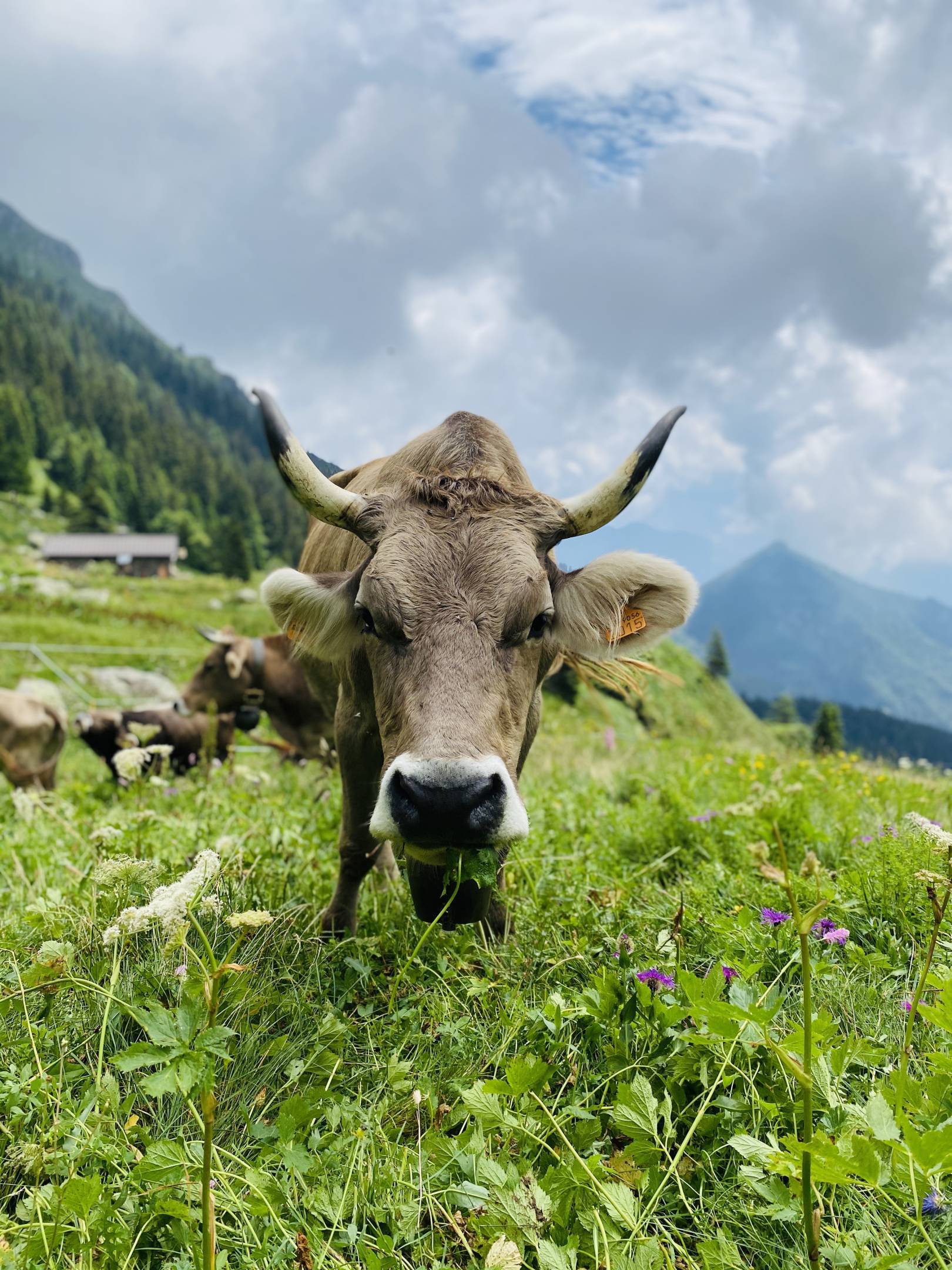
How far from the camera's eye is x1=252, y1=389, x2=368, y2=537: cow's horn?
359cm

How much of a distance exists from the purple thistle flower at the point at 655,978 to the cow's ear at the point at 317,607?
2024 millimetres

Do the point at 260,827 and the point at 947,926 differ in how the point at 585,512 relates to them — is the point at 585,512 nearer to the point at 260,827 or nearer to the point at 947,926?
the point at 947,926

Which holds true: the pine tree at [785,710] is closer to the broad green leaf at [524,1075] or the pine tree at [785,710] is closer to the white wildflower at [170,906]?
the broad green leaf at [524,1075]

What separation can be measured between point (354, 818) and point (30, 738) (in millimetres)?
8390

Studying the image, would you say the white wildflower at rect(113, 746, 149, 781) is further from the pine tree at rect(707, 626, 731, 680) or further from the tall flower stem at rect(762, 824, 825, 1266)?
the pine tree at rect(707, 626, 731, 680)

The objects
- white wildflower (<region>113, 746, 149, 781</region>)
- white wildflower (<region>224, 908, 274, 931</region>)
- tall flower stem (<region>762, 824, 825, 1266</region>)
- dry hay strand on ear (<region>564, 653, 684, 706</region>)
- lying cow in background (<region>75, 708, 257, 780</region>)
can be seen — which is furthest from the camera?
lying cow in background (<region>75, 708, 257, 780</region>)

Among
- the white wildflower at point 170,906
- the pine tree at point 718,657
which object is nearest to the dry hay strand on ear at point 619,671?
the white wildflower at point 170,906

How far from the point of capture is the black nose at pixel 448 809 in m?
2.67

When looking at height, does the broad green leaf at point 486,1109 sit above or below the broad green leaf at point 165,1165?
above

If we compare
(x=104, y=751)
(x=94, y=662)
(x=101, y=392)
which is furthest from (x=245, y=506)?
(x=104, y=751)

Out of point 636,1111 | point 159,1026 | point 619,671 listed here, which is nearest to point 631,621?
point 619,671

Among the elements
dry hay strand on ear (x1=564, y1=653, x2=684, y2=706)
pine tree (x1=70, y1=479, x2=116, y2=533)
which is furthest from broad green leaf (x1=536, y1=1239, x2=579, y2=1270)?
pine tree (x1=70, y1=479, x2=116, y2=533)

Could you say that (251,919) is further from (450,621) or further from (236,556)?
(236,556)

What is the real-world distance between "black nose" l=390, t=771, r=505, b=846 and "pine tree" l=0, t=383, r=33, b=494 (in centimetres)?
12846
